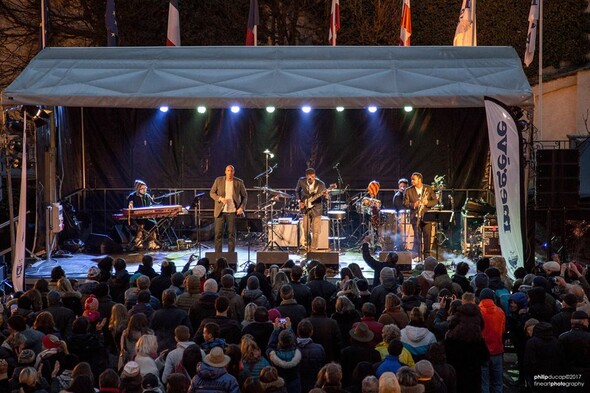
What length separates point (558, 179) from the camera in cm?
1705

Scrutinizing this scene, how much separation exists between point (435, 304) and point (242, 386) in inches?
131

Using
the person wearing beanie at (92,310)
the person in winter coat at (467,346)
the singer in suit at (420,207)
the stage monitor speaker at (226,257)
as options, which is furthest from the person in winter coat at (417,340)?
the singer in suit at (420,207)

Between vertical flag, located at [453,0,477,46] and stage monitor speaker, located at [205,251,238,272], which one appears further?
vertical flag, located at [453,0,477,46]

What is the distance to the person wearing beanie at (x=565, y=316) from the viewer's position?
977 centimetres

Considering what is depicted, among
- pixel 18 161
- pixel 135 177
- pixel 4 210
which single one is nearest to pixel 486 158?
pixel 135 177

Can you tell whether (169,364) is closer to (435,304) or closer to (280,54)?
(435,304)

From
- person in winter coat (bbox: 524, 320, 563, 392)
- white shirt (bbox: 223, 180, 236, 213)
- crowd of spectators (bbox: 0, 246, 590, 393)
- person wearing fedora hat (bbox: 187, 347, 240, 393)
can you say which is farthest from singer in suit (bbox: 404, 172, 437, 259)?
person wearing fedora hat (bbox: 187, 347, 240, 393)

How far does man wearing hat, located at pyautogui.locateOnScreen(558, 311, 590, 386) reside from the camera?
9172 mm

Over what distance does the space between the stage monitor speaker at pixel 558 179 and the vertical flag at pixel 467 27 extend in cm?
422

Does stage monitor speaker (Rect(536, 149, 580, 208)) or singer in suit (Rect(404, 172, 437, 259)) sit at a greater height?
stage monitor speaker (Rect(536, 149, 580, 208))

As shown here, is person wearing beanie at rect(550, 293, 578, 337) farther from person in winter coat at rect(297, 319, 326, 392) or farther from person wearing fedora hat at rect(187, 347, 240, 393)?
person wearing fedora hat at rect(187, 347, 240, 393)

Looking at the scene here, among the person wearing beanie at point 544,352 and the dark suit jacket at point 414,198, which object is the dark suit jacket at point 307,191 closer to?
the dark suit jacket at point 414,198

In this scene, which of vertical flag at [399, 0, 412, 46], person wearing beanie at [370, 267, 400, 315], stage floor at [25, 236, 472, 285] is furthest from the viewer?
vertical flag at [399, 0, 412, 46]

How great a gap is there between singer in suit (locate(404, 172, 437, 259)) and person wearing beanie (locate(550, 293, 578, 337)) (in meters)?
8.07
